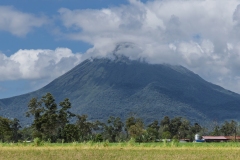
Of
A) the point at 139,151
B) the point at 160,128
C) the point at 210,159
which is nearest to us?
the point at 210,159

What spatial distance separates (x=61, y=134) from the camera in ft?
200

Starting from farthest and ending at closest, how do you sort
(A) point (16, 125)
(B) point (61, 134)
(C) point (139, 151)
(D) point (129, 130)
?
(A) point (16, 125)
(D) point (129, 130)
(B) point (61, 134)
(C) point (139, 151)

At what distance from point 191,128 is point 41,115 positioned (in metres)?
45.4

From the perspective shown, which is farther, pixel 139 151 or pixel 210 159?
pixel 139 151

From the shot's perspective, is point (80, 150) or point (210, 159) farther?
point (80, 150)

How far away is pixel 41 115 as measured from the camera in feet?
209

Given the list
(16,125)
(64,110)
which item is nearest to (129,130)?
(64,110)

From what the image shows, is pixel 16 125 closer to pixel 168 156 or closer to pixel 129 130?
pixel 129 130

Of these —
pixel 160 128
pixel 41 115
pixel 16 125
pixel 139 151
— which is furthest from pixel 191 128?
pixel 139 151

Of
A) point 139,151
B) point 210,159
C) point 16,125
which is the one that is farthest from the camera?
point 16,125

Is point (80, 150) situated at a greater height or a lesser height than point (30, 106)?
lesser

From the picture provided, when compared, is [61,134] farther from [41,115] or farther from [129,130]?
[129,130]

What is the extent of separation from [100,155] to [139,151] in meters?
3.38

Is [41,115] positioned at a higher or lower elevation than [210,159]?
higher
